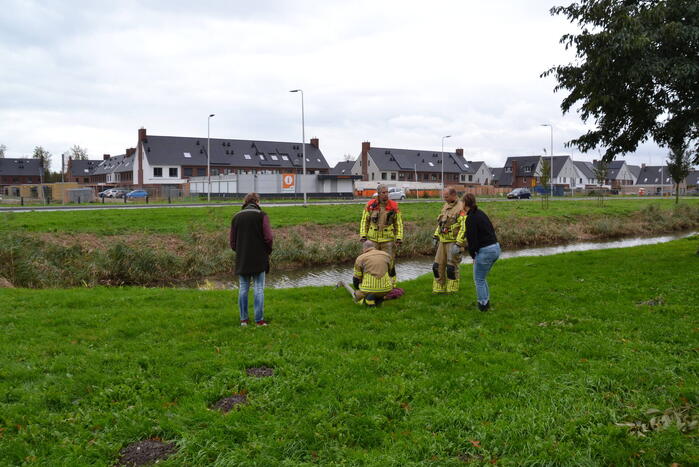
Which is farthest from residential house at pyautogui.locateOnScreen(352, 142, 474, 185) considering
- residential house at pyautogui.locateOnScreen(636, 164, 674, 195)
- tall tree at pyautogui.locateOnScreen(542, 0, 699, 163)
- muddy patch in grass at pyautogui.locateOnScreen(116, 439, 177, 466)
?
muddy patch in grass at pyautogui.locateOnScreen(116, 439, 177, 466)

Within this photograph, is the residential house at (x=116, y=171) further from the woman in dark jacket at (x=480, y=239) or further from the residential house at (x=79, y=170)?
the woman in dark jacket at (x=480, y=239)

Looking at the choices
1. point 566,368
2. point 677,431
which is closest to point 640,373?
point 566,368

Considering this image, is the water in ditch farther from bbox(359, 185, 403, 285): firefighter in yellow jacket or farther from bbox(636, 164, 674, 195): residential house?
bbox(636, 164, 674, 195): residential house

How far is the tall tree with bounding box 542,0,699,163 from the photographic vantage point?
11461mm

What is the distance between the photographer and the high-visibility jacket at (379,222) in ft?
31.9

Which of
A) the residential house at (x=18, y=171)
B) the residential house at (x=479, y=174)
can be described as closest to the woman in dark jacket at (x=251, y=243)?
the residential house at (x=479, y=174)

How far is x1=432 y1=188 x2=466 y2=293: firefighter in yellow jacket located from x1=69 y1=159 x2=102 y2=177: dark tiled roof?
98.4 meters

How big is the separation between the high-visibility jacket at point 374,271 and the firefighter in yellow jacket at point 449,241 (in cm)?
141

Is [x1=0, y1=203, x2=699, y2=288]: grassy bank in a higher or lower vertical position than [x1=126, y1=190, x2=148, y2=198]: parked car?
lower

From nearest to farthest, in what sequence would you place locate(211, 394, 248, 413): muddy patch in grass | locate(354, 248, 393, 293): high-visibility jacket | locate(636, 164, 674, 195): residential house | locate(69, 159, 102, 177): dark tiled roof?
1. locate(211, 394, 248, 413): muddy patch in grass
2. locate(354, 248, 393, 293): high-visibility jacket
3. locate(69, 159, 102, 177): dark tiled roof
4. locate(636, 164, 674, 195): residential house

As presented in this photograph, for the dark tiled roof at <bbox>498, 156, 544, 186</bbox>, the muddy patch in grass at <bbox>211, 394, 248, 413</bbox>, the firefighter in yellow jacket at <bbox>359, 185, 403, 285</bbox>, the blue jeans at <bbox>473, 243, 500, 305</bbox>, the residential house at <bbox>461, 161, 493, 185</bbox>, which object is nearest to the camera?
the muddy patch in grass at <bbox>211, 394, 248, 413</bbox>

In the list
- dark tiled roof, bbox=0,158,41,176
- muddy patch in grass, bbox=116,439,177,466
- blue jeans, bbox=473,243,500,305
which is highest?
dark tiled roof, bbox=0,158,41,176

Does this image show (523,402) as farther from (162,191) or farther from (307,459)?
(162,191)

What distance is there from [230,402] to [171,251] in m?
14.3
